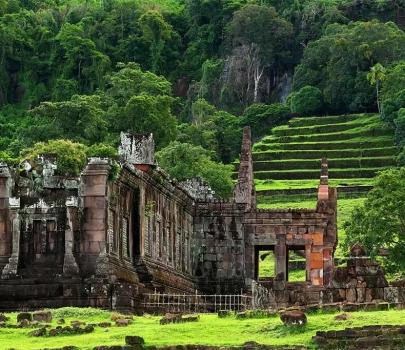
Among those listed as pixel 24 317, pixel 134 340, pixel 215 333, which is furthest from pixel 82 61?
pixel 134 340

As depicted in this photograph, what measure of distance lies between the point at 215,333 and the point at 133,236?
18055mm

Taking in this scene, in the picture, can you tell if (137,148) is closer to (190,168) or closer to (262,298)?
(262,298)

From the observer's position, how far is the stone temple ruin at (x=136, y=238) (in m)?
43.4

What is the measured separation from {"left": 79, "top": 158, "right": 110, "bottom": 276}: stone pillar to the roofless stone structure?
1.1 inches

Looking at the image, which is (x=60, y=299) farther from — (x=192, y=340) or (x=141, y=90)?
(x=141, y=90)

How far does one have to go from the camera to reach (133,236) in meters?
49.3

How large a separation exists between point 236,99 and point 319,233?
378 ft

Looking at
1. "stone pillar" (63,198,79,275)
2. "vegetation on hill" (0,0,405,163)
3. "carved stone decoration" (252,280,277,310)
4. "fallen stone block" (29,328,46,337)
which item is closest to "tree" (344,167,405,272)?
"carved stone decoration" (252,280,277,310)

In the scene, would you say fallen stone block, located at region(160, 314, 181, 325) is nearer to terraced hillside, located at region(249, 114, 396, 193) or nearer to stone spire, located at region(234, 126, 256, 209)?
stone spire, located at region(234, 126, 256, 209)

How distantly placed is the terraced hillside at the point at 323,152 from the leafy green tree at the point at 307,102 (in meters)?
8.75

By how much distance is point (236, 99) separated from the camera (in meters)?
174

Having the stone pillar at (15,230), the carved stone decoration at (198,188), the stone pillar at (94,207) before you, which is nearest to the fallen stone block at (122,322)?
the stone pillar at (94,207)

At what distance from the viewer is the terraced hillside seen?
11888cm

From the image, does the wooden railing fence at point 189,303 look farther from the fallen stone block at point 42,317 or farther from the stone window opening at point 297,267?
the stone window opening at point 297,267
